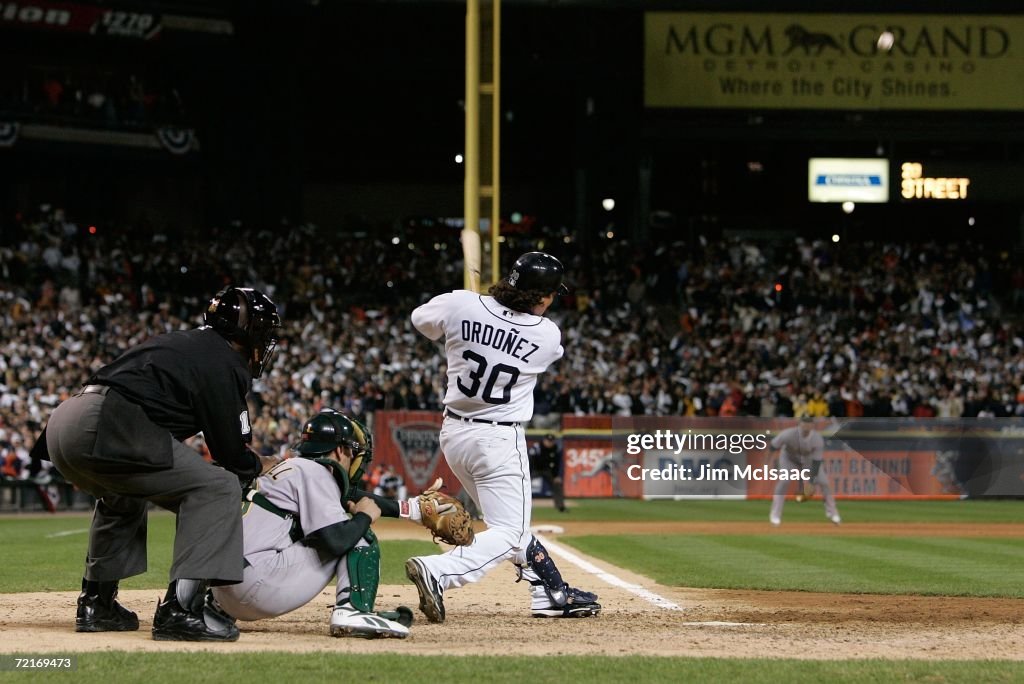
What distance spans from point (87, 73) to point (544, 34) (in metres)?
11.0

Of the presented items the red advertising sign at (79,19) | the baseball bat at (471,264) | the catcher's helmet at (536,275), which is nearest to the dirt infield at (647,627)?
the catcher's helmet at (536,275)

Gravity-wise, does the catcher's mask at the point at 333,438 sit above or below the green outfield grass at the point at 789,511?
above

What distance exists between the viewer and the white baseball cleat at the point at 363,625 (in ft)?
19.5

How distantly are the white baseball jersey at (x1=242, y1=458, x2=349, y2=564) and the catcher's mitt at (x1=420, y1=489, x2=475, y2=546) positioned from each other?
545 mm

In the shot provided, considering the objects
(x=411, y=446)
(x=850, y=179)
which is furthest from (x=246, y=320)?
(x=850, y=179)

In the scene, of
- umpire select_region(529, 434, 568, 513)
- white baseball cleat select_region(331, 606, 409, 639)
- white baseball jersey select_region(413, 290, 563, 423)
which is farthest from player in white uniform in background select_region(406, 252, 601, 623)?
umpire select_region(529, 434, 568, 513)

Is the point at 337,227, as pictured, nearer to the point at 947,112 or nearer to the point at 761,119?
the point at 761,119

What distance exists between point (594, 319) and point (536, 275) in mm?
21919

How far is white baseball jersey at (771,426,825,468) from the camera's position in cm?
1880

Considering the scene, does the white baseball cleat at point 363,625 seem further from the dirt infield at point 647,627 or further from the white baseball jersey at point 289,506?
the white baseball jersey at point 289,506

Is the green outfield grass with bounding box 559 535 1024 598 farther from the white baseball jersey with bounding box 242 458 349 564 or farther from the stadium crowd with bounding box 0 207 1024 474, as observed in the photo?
the stadium crowd with bounding box 0 207 1024 474

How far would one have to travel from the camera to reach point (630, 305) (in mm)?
29766

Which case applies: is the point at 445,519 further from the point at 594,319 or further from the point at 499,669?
the point at 594,319

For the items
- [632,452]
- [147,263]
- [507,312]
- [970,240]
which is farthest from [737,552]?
[970,240]
